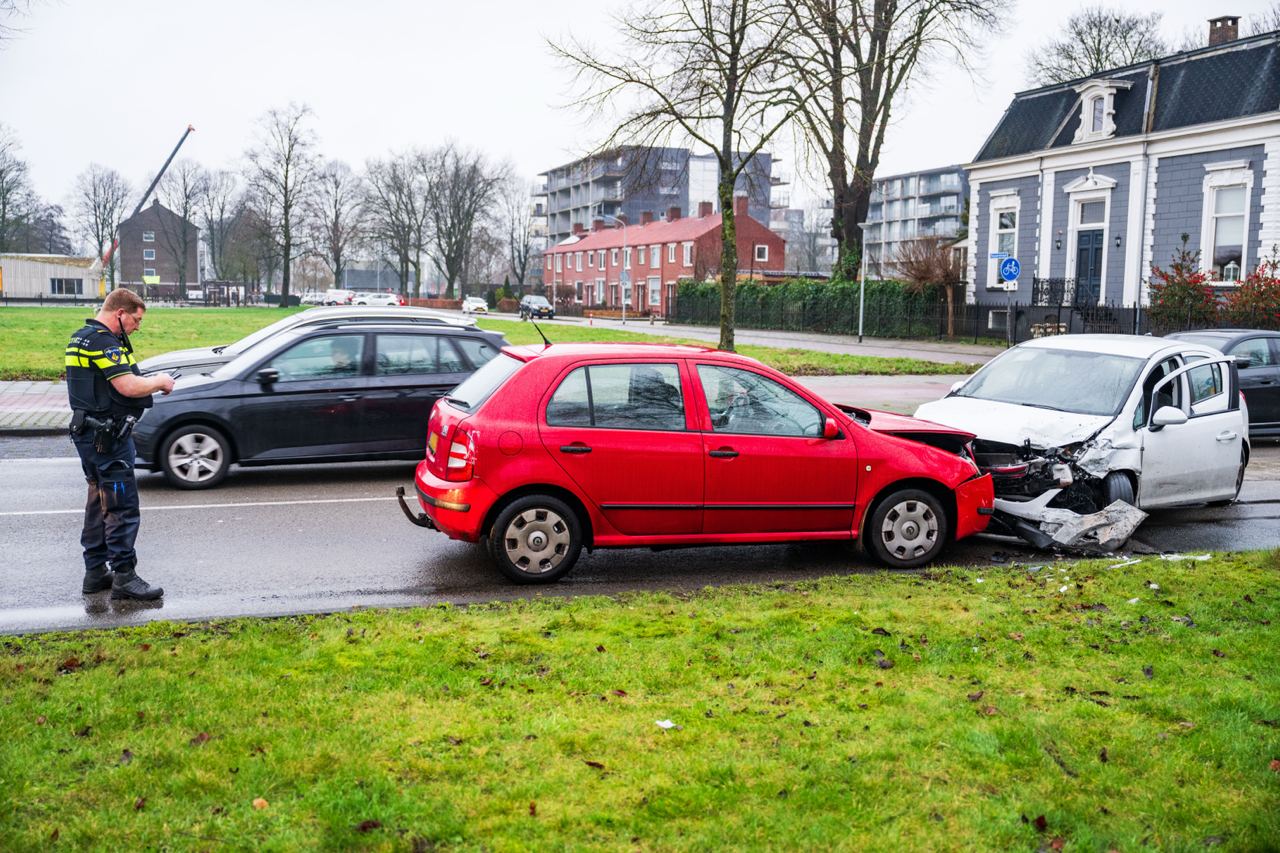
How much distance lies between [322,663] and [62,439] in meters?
10.9

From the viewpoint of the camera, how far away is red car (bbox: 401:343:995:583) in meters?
7.38

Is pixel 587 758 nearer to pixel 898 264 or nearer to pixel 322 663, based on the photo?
pixel 322 663

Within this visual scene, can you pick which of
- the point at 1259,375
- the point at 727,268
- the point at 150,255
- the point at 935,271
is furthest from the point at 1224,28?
the point at 150,255

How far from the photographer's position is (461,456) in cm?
735

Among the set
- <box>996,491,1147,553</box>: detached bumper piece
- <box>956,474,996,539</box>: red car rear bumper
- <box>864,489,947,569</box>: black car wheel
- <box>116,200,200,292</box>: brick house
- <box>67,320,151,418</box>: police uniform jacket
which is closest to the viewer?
<box>67,320,151,418</box>: police uniform jacket

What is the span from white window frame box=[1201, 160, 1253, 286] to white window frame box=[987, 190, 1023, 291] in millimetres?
7705

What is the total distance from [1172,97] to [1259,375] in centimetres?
2332

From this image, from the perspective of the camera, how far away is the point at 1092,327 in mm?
36250

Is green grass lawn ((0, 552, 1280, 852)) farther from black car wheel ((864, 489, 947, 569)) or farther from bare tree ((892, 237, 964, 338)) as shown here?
bare tree ((892, 237, 964, 338))

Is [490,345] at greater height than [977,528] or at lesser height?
greater

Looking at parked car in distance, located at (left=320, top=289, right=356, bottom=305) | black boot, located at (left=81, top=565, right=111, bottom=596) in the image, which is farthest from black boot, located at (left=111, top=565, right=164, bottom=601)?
parked car in distance, located at (left=320, top=289, right=356, bottom=305)

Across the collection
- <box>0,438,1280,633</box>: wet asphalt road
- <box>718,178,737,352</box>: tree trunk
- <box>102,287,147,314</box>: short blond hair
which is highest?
<box>718,178,737,352</box>: tree trunk

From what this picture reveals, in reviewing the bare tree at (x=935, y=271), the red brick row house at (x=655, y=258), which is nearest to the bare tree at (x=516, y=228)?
the red brick row house at (x=655, y=258)

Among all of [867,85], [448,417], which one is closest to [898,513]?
[448,417]
